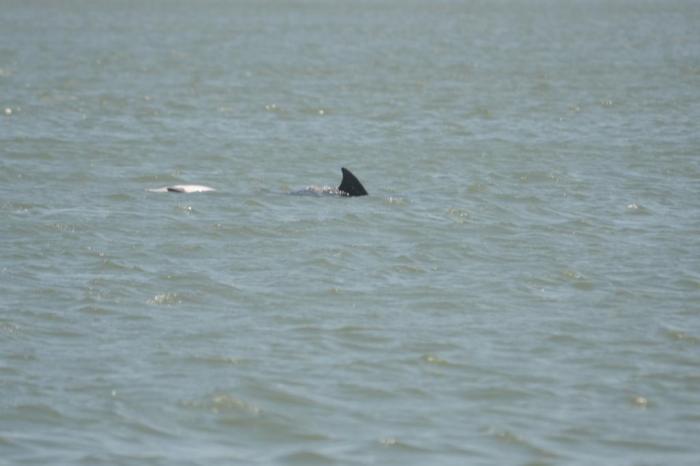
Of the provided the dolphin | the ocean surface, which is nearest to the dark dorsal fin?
the dolphin

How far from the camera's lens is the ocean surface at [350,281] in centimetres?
1115

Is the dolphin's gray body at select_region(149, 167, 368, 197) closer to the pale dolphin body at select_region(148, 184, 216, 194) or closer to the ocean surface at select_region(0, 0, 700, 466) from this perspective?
the pale dolphin body at select_region(148, 184, 216, 194)

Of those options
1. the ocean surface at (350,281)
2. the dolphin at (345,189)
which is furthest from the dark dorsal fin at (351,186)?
the ocean surface at (350,281)

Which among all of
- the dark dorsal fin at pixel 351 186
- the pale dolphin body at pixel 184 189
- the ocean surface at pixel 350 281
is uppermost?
the dark dorsal fin at pixel 351 186

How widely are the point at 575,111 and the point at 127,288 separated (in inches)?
851

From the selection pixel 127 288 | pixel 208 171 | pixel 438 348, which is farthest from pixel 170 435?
pixel 208 171

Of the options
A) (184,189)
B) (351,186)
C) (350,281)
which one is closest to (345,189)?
(351,186)

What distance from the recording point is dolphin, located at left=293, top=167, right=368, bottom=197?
2145 centimetres

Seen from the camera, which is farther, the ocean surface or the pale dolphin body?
the pale dolphin body

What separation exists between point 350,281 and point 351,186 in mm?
5708

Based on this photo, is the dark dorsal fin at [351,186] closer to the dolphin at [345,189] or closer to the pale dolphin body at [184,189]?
the dolphin at [345,189]

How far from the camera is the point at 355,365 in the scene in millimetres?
12695

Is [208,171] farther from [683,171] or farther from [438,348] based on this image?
[438,348]

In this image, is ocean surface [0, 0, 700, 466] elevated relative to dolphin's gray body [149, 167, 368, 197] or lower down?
lower down
